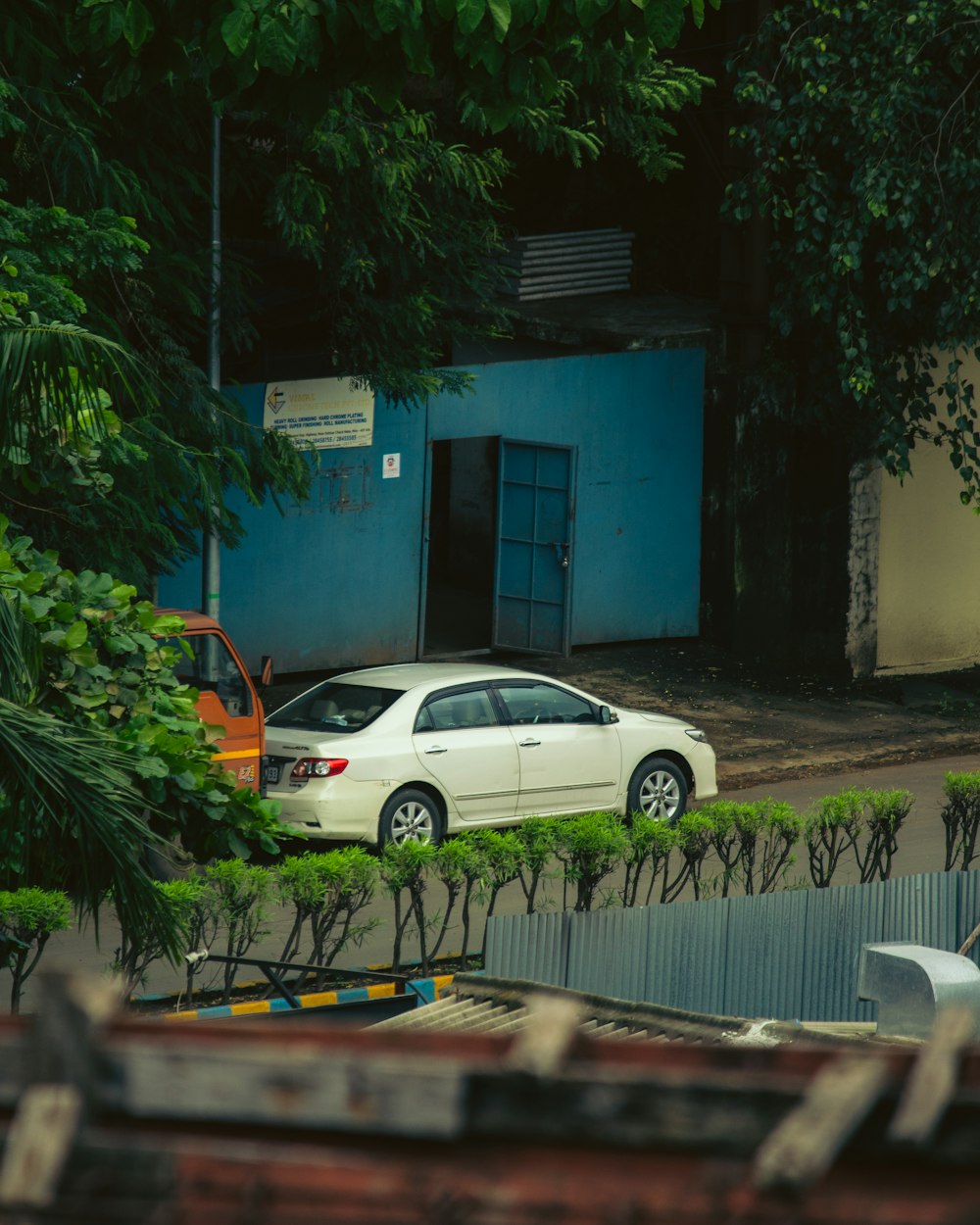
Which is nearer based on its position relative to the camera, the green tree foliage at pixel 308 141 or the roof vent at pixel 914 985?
the roof vent at pixel 914 985

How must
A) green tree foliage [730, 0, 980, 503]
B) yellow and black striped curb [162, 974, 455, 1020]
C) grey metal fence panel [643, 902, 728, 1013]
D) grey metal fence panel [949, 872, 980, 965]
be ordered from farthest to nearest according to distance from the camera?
green tree foliage [730, 0, 980, 503], grey metal fence panel [949, 872, 980, 965], grey metal fence panel [643, 902, 728, 1013], yellow and black striped curb [162, 974, 455, 1020]

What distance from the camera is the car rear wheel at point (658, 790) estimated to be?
14328 mm

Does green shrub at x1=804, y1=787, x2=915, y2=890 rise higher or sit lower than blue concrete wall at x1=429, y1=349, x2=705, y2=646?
lower

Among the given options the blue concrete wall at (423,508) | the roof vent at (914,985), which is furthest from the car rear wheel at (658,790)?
the roof vent at (914,985)

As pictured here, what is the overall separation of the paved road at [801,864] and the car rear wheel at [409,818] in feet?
2.23

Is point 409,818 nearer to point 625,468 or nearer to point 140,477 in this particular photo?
point 140,477

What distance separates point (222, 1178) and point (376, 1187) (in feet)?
0.67

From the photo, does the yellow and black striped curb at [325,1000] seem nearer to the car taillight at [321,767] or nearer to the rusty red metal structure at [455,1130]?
the car taillight at [321,767]

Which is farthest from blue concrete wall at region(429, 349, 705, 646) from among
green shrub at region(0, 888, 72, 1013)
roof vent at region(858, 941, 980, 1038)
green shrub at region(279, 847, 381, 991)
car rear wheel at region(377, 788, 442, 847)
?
roof vent at region(858, 941, 980, 1038)

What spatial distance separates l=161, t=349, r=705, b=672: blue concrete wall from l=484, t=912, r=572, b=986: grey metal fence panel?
9.36 metres

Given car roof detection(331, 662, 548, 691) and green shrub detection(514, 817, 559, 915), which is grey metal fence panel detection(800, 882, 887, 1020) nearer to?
green shrub detection(514, 817, 559, 915)

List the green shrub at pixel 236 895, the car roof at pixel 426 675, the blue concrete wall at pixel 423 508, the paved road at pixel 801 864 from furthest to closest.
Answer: the blue concrete wall at pixel 423 508 < the car roof at pixel 426 675 < the paved road at pixel 801 864 < the green shrub at pixel 236 895

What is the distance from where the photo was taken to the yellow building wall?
67.1 ft

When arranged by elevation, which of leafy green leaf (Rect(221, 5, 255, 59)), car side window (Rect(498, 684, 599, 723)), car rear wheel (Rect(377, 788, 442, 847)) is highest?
leafy green leaf (Rect(221, 5, 255, 59))
